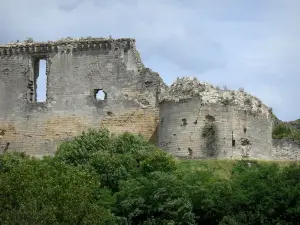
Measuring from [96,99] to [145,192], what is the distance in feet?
37.5

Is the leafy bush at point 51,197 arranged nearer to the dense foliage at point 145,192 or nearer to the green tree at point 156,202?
the dense foliage at point 145,192

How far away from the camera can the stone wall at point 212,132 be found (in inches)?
1833

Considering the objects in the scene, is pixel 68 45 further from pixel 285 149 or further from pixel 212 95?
pixel 285 149

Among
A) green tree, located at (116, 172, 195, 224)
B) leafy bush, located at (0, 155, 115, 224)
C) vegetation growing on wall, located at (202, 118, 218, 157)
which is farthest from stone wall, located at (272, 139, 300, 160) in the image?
leafy bush, located at (0, 155, 115, 224)

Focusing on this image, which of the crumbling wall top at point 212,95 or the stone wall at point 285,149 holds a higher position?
the crumbling wall top at point 212,95

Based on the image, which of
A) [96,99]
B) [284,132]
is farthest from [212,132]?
[284,132]

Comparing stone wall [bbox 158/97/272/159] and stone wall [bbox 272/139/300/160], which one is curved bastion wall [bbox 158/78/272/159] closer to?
stone wall [bbox 158/97/272/159]

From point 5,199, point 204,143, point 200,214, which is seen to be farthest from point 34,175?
point 204,143

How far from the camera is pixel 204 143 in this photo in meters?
46.8

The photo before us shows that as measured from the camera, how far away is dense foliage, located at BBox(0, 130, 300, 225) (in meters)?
37.8

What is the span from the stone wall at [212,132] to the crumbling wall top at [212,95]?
7.7 inches

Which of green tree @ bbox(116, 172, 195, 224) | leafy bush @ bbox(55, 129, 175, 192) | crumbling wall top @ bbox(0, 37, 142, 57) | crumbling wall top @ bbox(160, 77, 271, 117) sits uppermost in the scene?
crumbling wall top @ bbox(0, 37, 142, 57)

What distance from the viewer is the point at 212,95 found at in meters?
47.3

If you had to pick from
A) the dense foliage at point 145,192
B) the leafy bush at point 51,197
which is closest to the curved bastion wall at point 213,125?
the dense foliage at point 145,192
